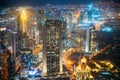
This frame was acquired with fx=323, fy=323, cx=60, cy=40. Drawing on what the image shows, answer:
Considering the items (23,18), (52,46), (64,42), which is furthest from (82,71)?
(23,18)

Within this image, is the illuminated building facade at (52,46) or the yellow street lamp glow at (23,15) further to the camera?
the illuminated building facade at (52,46)

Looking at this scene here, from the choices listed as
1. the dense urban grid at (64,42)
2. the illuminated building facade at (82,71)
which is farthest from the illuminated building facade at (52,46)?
the illuminated building facade at (82,71)

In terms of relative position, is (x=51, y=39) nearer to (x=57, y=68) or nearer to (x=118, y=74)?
(x=57, y=68)

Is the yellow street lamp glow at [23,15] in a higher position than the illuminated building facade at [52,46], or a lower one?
higher

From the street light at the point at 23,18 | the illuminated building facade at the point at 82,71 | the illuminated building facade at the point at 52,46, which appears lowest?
the illuminated building facade at the point at 82,71

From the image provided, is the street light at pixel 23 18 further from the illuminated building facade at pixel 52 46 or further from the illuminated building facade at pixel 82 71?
the illuminated building facade at pixel 82 71

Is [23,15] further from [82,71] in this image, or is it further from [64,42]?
[82,71]

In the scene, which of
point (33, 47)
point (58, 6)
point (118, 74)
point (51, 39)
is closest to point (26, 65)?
point (33, 47)
